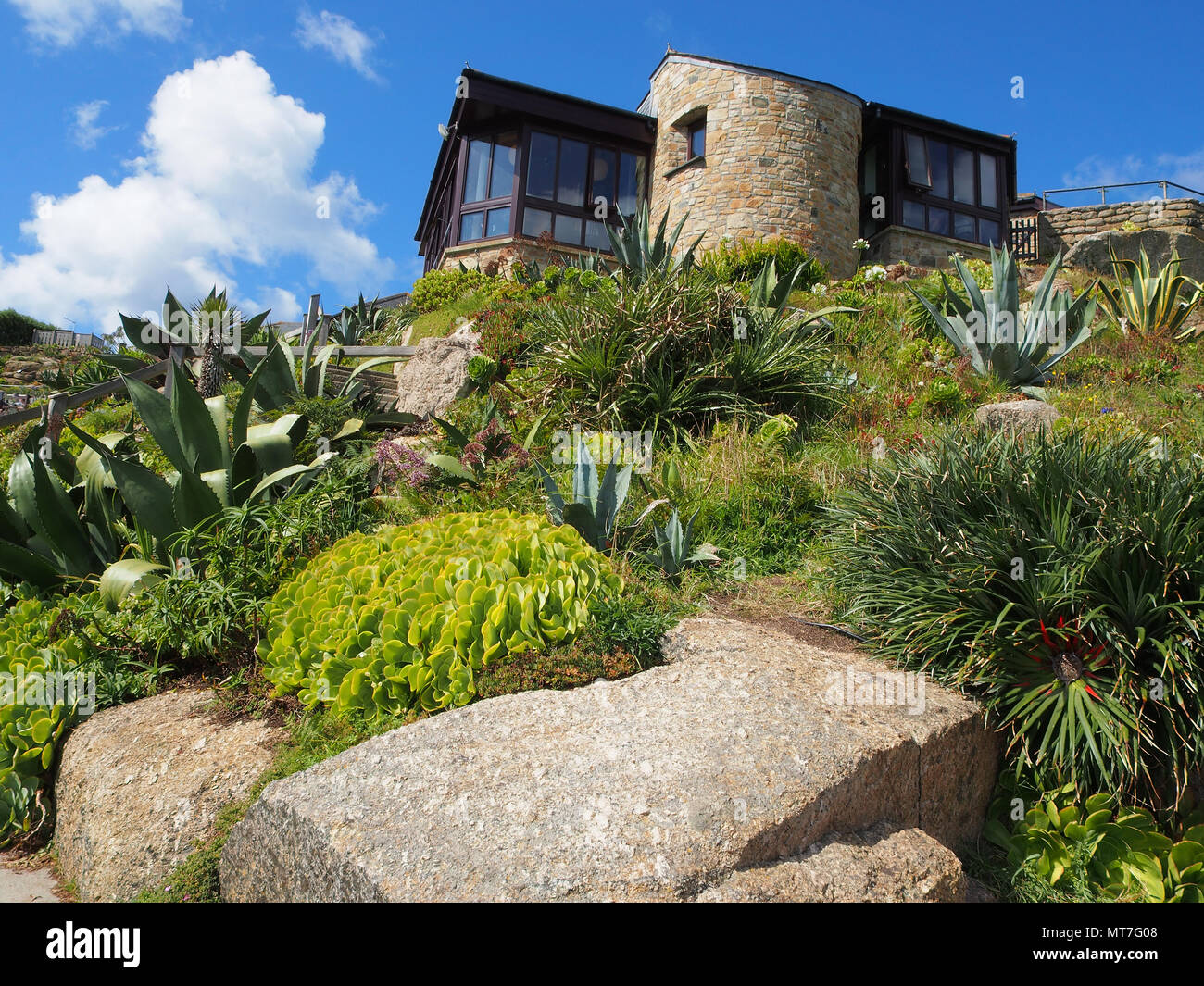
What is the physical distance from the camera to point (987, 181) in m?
Result: 23.8

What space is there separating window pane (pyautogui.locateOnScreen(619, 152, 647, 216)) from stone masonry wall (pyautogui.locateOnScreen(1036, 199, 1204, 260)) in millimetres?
12584

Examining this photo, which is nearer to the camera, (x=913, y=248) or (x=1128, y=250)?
(x=1128, y=250)

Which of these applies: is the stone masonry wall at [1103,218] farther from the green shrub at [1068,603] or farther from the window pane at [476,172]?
the green shrub at [1068,603]

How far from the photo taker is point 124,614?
4.48 m

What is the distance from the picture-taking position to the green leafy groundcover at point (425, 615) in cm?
363

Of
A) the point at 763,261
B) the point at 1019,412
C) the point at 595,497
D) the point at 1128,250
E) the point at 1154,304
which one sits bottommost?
the point at 595,497

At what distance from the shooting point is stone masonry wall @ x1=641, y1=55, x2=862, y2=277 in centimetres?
1988

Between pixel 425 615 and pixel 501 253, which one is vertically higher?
pixel 501 253

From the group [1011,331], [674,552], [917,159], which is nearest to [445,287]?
[1011,331]

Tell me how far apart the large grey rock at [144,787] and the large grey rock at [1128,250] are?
2203cm

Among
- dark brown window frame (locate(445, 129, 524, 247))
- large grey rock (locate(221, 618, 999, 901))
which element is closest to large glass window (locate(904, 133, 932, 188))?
dark brown window frame (locate(445, 129, 524, 247))

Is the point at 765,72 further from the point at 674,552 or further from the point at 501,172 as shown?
the point at 674,552

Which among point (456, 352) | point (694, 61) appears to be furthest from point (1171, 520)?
point (694, 61)

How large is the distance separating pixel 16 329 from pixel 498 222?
2161 centimetres
